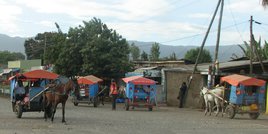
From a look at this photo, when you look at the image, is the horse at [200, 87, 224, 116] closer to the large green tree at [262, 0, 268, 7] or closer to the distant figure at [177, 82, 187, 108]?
the large green tree at [262, 0, 268, 7]

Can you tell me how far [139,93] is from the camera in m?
29.8

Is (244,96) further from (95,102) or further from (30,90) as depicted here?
(95,102)

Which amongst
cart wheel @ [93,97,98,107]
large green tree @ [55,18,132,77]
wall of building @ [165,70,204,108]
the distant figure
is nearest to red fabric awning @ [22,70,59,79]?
cart wheel @ [93,97,98,107]

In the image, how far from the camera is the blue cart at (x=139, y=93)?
2945 centimetres

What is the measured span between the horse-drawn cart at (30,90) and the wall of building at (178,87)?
48.9ft

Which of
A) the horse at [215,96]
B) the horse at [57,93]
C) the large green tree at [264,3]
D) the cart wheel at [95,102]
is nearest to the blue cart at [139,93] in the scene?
the cart wheel at [95,102]

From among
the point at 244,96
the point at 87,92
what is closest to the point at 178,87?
the point at 87,92

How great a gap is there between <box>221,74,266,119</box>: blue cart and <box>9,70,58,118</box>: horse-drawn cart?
920cm

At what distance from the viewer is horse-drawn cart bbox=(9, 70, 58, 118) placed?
20672 millimetres

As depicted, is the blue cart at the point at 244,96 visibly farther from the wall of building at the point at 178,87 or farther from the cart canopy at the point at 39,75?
the wall of building at the point at 178,87

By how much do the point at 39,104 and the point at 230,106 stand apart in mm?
9785

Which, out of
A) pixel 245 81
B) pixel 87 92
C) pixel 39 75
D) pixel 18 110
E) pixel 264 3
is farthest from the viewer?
pixel 87 92

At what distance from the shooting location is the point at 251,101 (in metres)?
24.2

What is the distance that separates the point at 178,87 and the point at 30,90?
1690 cm
